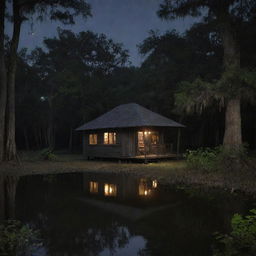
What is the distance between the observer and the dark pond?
579 centimetres

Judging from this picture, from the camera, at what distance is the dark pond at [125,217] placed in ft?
19.0

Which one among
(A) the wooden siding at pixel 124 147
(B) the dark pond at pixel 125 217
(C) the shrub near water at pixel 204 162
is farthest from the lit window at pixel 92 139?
(B) the dark pond at pixel 125 217

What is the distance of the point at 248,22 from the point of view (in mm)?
17125

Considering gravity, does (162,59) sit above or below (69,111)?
above

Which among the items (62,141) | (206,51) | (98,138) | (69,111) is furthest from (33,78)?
(206,51)

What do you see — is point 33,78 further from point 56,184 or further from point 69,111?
point 56,184

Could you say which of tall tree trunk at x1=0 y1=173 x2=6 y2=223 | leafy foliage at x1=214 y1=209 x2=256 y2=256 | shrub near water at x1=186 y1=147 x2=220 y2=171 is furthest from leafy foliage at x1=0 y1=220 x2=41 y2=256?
shrub near water at x1=186 y1=147 x2=220 y2=171

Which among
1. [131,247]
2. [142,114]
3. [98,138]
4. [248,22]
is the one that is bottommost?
[131,247]

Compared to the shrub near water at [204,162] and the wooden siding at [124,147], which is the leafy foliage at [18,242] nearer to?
the shrub near water at [204,162]

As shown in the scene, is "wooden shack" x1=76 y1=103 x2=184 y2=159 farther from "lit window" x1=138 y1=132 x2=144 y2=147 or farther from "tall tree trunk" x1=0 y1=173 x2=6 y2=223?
"tall tree trunk" x1=0 y1=173 x2=6 y2=223

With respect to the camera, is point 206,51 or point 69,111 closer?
point 206,51

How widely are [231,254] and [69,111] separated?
37.6 meters

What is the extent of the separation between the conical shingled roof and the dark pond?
421 inches

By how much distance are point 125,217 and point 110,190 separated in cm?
406
